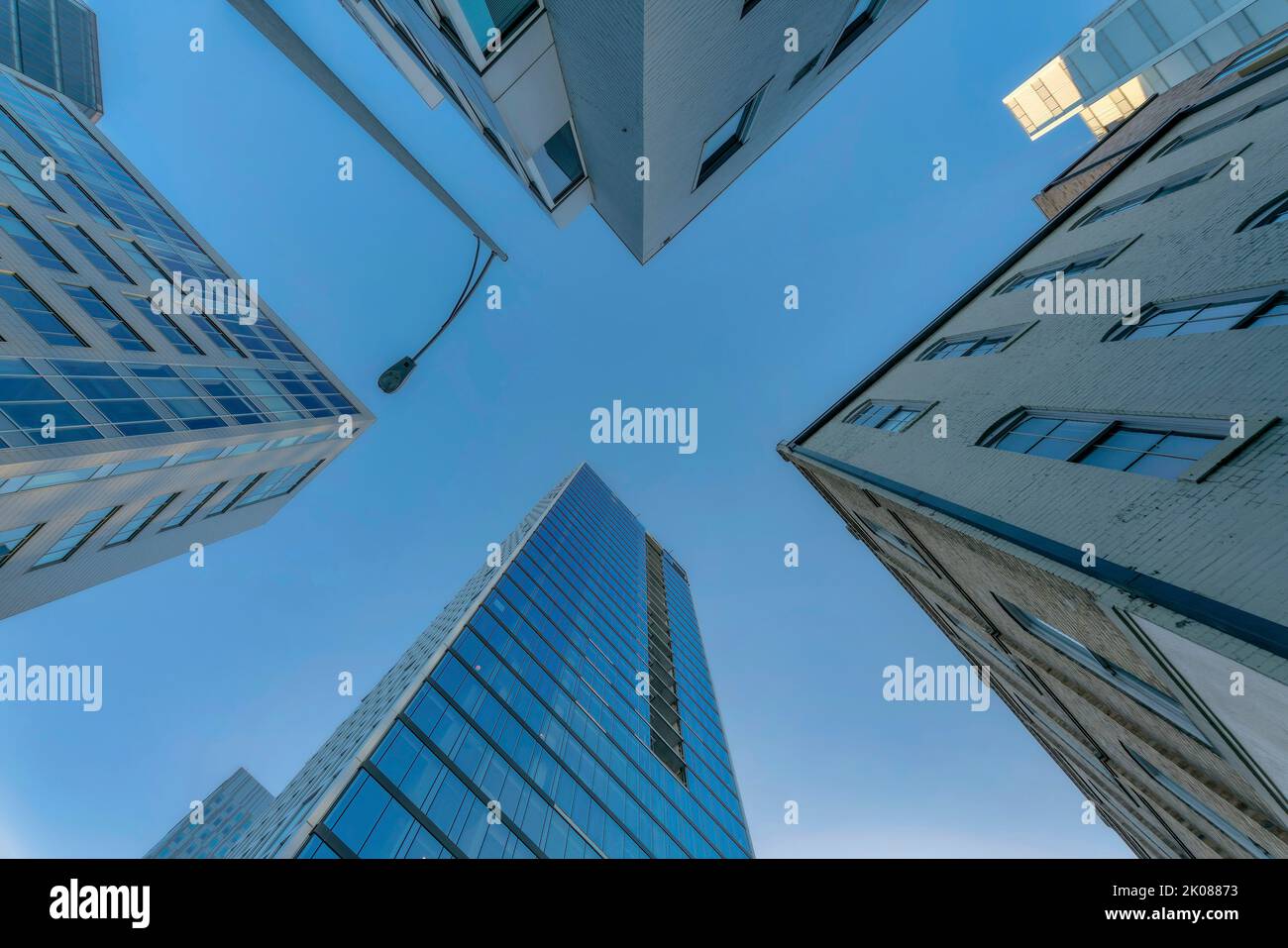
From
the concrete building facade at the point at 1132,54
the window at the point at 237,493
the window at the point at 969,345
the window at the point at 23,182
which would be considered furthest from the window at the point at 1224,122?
the window at the point at 237,493

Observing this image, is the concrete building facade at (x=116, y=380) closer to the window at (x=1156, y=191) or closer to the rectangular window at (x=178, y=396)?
the rectangular window at (x=178, y=396)

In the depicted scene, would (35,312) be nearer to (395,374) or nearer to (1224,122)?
(395,374)

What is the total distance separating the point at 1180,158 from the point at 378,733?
28.4m

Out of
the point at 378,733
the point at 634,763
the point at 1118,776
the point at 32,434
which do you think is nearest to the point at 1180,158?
the point at 1118,776

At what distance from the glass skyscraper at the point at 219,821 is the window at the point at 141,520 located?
287 ft

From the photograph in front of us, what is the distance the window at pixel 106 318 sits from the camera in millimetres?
22734

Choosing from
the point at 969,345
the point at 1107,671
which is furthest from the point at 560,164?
the point at 1107,671

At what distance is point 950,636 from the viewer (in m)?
26.0

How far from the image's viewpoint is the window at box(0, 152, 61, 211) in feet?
78.9

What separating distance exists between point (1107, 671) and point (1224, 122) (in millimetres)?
16479

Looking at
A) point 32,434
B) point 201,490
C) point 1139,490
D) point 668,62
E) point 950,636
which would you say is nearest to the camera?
point 1139,490
